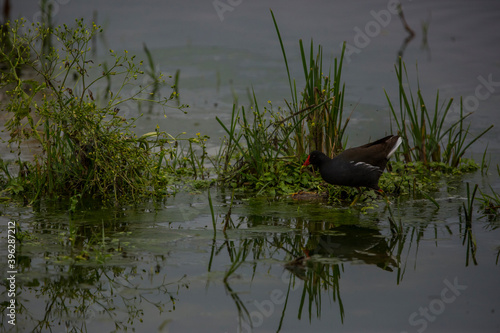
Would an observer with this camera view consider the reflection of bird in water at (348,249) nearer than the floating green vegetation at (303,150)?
Yes

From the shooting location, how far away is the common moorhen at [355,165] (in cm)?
644

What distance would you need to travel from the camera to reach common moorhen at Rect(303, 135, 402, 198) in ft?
21.1

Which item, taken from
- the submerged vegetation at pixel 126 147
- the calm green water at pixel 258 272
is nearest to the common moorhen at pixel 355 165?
the submerged vegetation at pixel 126 147

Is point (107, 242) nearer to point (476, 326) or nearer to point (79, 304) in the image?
point (79, 304)

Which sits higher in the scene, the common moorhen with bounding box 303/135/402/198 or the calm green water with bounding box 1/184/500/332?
the common moorhen with bounding box 303/135/402/198

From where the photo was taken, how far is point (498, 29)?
13.4 metres

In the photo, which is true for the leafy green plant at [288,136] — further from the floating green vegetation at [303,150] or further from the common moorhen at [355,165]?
the common moorhen at [355,165]

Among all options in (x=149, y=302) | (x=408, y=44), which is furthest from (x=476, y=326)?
(x=408, y=44)

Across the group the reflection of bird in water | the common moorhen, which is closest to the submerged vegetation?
the common moorhen

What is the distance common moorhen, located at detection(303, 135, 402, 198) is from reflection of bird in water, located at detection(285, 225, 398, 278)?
30.4 inches

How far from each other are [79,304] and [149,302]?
1.43 feet

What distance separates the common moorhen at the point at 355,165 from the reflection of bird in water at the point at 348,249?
2.53ft

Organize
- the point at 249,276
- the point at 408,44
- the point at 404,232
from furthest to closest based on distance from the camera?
the point at 408,44, the point at 404,232, the point at 249,276

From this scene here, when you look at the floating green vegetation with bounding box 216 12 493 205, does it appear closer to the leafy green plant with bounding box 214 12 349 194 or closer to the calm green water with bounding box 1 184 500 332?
the leafy green plant with bounding box 214 12 349 194
